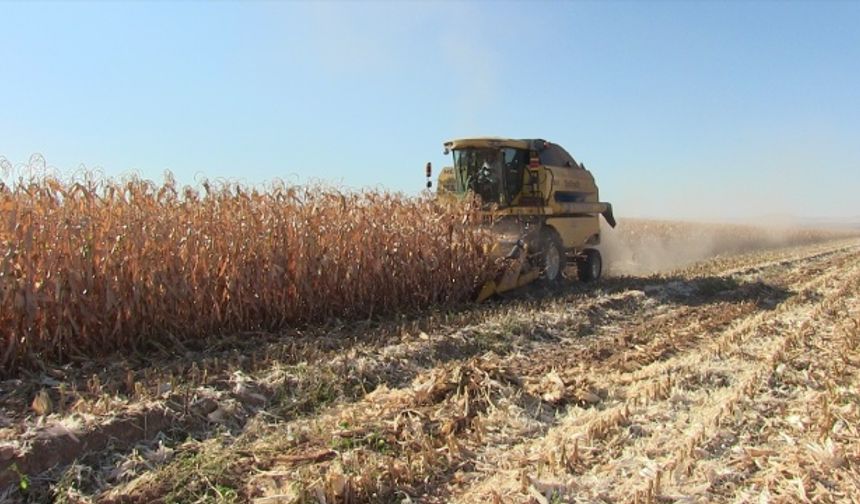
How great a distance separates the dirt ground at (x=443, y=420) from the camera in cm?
324

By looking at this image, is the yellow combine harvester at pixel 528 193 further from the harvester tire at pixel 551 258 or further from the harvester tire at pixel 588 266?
the harvester tire at pixel 588 266

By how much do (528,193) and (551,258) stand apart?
1259 millimetres

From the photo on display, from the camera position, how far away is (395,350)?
5.74 metres

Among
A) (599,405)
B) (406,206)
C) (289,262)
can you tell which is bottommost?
(599,405)

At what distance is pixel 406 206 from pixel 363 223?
1178 mm

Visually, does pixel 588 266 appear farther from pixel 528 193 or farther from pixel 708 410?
pixel 708 410

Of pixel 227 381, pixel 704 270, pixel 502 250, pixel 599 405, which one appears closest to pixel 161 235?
pixel 227 381

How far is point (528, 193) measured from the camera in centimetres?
1146

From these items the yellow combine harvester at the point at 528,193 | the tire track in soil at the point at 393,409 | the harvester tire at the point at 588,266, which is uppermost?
the yellow combine harvester at the point at 528,193

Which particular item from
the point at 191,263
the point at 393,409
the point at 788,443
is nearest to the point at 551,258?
the point at 191,263

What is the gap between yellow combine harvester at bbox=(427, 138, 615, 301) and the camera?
35.2ft

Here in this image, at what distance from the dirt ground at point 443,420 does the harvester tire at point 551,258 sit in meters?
3.94

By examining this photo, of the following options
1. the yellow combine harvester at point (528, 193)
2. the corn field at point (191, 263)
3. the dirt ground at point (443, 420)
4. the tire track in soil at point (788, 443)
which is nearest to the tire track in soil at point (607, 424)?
the dirt ground at point (443, 420)

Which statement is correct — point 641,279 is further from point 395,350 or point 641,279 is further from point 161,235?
point 161,235
